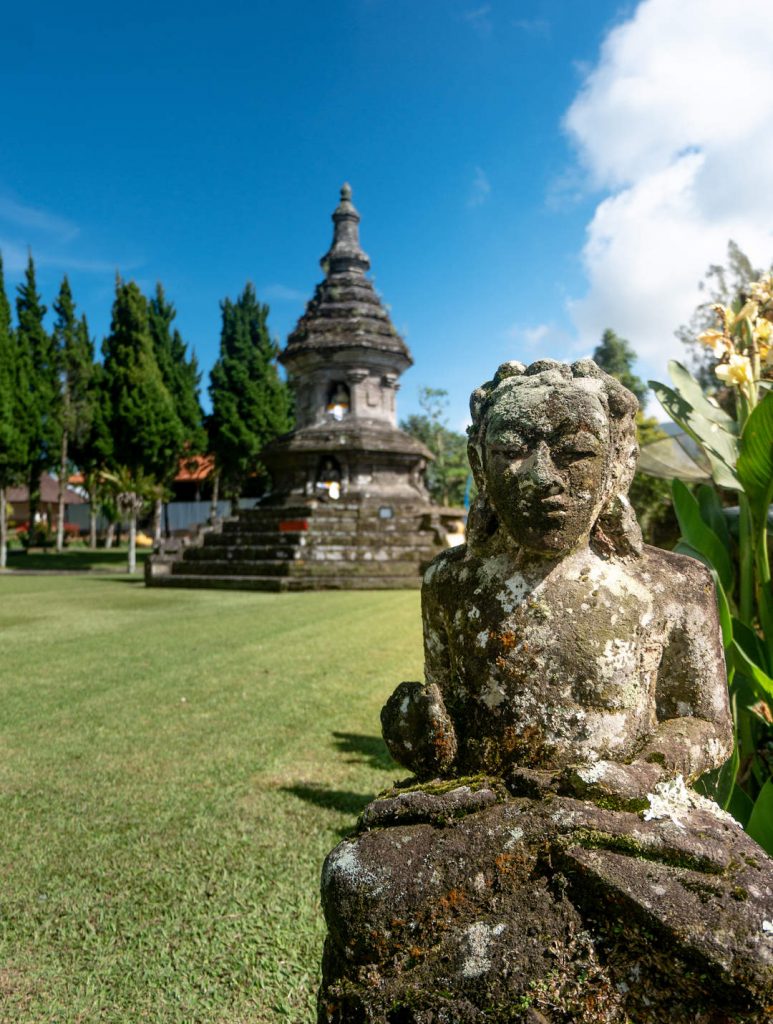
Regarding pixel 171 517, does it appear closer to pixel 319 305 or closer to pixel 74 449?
pixel 74 449

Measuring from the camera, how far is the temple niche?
645 inches

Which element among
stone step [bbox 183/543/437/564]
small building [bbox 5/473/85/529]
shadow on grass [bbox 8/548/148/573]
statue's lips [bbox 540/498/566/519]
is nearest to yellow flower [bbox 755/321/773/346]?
statue's lips [bbox 540/498/566/519]

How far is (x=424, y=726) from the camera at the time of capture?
183 cm

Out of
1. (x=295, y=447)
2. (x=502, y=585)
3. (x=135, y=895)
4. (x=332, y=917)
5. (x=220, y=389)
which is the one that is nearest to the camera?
(x=332, y=917)

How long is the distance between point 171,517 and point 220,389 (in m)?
13.3

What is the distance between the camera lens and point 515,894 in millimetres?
1506

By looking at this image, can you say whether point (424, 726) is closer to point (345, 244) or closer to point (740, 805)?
point (740, 805)

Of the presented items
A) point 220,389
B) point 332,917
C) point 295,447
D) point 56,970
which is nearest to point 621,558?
point 332,917

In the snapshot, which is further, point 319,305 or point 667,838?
point 319,305

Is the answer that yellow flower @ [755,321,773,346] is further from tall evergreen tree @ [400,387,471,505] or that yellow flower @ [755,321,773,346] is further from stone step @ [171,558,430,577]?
tall evergreen tree @ [400,387,471,505]

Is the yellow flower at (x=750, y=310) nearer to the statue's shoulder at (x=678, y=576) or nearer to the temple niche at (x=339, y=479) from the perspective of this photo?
the statue's shoulder at (x=678, y=576)

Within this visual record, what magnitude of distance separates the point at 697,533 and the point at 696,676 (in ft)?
4.04

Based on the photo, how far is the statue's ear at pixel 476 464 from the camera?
6.45 ft

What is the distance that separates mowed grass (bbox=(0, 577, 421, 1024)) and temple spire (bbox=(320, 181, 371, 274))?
16.0 m
